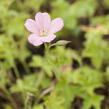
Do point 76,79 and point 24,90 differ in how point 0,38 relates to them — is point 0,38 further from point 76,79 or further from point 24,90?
point 76,79

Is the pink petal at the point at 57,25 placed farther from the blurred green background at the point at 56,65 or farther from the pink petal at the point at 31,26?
the blurred green background at the point at 56,65

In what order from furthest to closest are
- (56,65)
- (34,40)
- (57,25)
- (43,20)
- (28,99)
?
1. (56,65)
2. (28,99)
3. (43,20)
4. (57,25)
5. (34,40)

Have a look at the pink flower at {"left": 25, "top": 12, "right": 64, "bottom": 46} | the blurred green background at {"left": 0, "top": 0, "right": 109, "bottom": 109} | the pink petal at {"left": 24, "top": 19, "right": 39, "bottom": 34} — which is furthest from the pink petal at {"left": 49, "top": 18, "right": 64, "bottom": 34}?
the blurred green background at {"left": 0, "top": 0, "right": 109, "bottom": 109}

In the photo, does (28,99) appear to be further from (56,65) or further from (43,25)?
(43,25)

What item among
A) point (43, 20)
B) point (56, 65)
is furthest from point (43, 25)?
point (56, 65)

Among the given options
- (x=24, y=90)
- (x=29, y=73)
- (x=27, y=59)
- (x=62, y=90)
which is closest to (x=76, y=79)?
(x=62, y=90)

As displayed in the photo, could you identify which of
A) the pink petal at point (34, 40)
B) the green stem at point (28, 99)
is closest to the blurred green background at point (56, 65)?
the green stem at point (28, 99)
